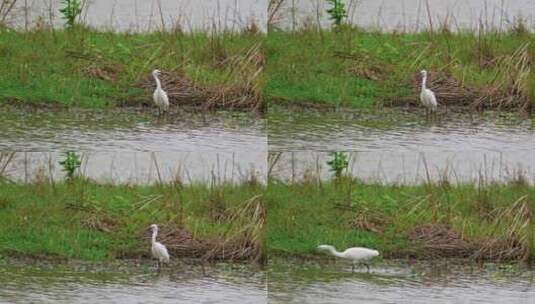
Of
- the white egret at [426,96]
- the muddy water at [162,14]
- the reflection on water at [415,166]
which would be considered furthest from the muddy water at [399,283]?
the muddy water at [162,14]

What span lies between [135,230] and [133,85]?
1.83ft

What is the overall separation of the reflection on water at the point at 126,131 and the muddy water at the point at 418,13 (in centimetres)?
46

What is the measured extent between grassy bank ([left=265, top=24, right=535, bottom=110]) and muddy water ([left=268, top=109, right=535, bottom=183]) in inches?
2.5

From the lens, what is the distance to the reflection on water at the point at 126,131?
5.88m

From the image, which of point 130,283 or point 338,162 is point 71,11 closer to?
point 130,283

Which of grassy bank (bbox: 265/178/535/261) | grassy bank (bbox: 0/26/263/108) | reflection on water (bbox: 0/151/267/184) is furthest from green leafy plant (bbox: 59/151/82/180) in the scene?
grassy bank (bbox: 265/178/535/261)

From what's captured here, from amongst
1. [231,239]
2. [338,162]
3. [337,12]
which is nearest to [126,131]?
[231,239]

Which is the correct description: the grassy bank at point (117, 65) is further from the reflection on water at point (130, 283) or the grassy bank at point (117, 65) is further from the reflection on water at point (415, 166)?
the reflection on water at point (130, 283)

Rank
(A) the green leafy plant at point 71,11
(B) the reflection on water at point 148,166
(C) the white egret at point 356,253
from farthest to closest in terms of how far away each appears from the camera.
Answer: (A) the green leafy plant at point 71,11
(B) the reflection on water at point 148,166
(C) the white egret at point 356,253

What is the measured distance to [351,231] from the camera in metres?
5.97

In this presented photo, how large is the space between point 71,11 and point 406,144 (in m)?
1.39

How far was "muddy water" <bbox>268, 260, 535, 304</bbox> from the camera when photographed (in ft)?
19.2

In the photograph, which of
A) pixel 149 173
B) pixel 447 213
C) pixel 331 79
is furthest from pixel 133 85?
pixel 447 213

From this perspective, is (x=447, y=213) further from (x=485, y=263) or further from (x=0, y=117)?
(x=0, y=117)
